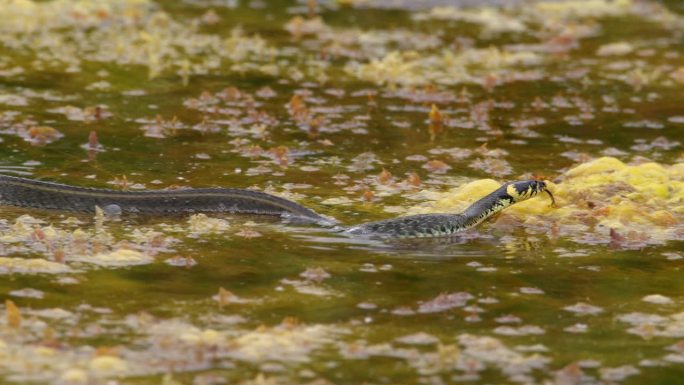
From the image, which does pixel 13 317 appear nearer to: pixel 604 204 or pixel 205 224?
pixel 205 224

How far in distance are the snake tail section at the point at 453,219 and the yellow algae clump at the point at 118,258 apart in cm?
219

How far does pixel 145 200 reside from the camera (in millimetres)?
13156

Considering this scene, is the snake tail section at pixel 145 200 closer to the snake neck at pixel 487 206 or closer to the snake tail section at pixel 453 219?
the snake tail section at pixel 453 219

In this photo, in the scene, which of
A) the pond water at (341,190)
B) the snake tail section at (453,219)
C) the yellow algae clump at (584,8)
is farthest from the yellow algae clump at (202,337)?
the yellow algae clump at (584,8)

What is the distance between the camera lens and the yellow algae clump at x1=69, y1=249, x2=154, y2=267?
1110 cm

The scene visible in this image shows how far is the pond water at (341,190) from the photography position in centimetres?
925

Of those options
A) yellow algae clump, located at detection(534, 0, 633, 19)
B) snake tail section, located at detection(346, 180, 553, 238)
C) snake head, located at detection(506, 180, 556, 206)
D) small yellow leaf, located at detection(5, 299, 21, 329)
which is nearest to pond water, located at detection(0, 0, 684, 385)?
small yellow leaf, located at detection(5, 299, 21, 329)

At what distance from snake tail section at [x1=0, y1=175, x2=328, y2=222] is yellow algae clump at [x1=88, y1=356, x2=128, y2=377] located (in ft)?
14.7

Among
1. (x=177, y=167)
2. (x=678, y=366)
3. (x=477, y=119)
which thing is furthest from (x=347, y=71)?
(x=678, y=366)

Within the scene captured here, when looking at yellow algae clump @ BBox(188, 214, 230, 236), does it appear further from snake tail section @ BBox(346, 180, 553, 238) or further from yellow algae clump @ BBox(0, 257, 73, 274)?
yellow algae clump @ BBox(0, 257, 73, 274)

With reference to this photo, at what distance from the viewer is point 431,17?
27891 millimetres

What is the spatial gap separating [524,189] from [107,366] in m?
5.83

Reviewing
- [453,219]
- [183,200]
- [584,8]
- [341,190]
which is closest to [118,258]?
[183,200]

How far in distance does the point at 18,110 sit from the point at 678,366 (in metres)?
11.1
